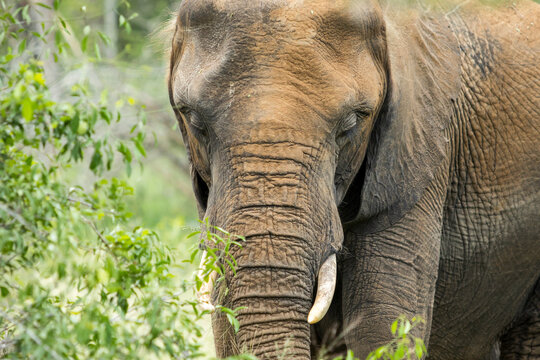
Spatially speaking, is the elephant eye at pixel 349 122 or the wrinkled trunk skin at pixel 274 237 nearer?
the wrinkled trunk skin at pixel 274 237

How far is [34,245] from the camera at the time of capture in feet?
10.1

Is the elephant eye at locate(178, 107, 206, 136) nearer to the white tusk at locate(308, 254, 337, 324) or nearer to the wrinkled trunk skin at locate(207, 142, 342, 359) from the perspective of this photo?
the wrinkled trunk skin at locate(207, 142, 342, 359)

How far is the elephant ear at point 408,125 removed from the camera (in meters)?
3.90

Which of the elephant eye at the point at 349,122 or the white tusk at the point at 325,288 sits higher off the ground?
the elephant eye at the point at 349,122

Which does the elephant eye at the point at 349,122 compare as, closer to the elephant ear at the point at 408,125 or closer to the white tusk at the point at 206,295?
the elephant ear at the point at 408,125

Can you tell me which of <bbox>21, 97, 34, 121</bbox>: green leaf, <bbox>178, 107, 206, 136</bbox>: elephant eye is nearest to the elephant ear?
<bbox>178, 107, 206, 136</bbox>: elephant eye

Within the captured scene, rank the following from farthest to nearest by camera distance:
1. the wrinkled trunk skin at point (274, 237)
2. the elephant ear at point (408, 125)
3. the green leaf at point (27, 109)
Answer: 1. the elephant ear at point (408, 125)
2. the wrinkled trunk skin at point (274, 237)
3. the green leaf at point (27, 109)

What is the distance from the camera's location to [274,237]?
338cm

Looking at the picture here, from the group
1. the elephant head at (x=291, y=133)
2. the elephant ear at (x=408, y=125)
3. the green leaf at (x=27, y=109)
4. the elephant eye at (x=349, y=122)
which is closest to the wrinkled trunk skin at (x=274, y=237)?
the elephant head at (x=291, y=133)

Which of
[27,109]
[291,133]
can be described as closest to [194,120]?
[291,133]

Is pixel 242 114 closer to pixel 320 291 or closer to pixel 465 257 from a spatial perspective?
pixel 320 291

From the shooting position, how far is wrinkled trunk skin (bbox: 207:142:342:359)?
3.37 metres

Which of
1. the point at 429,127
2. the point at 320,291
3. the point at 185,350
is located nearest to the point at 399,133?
the point at 429,127

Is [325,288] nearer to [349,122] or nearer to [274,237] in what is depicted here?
[274,237]
